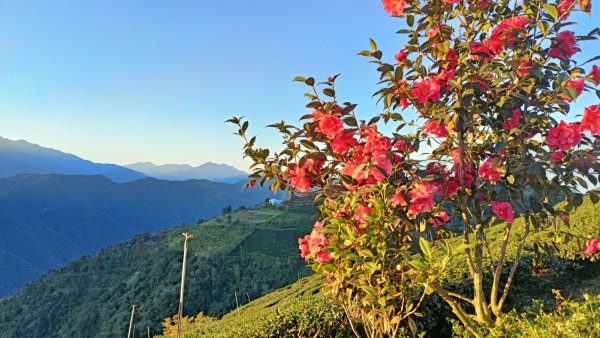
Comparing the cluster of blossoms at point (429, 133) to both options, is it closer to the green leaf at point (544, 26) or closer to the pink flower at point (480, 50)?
the pink flower at point (480, 50)

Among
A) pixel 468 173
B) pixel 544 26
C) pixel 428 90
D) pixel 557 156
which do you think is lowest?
pixel 468 173

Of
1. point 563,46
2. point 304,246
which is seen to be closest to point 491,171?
point 563,46

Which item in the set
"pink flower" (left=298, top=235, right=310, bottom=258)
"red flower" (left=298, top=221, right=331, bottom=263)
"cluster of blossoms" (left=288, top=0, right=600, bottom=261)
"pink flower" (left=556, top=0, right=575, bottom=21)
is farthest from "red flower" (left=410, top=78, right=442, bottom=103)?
"pink flower" (left=298, top=235, right=310, bottom=258)

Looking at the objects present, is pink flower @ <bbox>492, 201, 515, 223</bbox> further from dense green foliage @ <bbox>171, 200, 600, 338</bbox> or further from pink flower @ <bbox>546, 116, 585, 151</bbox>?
dense green foliage @ <bbox>171, 200, 600, 338</bbox>

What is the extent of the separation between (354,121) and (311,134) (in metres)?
0.32

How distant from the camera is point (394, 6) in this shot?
290 cm

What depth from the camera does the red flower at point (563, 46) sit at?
2869 millimetres

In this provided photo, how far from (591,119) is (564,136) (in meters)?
0.17

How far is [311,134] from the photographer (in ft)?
9.25

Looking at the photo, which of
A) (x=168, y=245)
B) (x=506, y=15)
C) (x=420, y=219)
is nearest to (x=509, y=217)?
(x=420, y=219)

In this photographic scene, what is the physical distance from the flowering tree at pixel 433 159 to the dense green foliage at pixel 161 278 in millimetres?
67214

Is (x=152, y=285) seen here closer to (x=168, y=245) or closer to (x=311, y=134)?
(x=168, y=245)

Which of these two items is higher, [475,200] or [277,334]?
[475,200]

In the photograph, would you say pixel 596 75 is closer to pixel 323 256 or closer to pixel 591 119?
pixel 591 119
